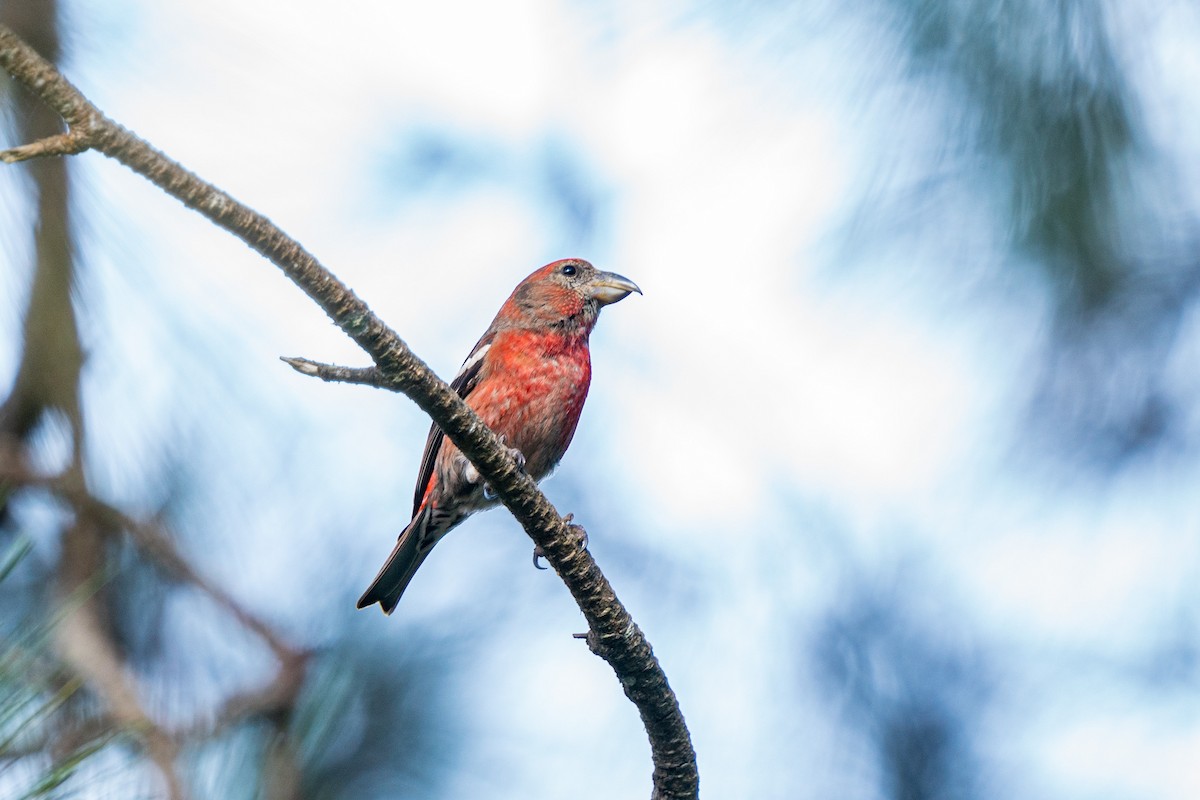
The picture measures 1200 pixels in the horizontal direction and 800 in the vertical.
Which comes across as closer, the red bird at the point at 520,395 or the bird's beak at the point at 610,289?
the red bird at the point at 520,395

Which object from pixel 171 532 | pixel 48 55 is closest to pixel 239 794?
pixel 171 532

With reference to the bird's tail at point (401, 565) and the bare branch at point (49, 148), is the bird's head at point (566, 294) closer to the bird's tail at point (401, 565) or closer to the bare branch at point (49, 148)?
the bird's tail at point (401, 565)

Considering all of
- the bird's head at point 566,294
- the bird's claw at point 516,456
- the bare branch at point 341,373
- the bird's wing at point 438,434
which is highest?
the bird's head at point 566,294

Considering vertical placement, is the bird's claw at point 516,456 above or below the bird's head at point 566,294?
below

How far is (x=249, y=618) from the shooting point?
4219mm

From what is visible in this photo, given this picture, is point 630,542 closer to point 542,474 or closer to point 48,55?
point 542,474

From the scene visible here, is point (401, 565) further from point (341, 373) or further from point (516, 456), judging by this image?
A: point (341, 373)

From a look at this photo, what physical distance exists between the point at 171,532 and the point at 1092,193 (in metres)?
3.52

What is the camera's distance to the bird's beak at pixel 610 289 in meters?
5.92

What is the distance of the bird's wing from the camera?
220 inches

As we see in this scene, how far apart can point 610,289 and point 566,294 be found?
22cm

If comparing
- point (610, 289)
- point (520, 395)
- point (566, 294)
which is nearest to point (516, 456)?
point (520, 395)

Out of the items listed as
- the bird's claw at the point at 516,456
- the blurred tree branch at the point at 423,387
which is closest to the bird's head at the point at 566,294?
the bird's claw at the point at 516,456

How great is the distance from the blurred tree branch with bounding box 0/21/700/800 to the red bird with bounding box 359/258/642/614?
1873 millimetres
